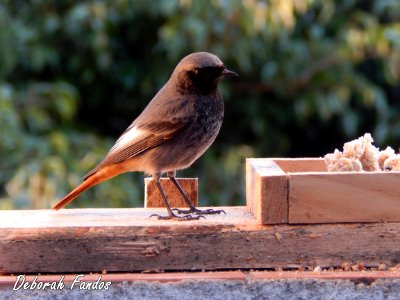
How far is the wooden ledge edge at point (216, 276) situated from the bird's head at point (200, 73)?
130 centimetres

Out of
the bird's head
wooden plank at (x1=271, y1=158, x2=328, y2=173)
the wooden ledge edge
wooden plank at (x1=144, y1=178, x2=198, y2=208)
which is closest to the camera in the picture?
the wooden ledge edge

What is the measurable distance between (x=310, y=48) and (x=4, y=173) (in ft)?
8.75

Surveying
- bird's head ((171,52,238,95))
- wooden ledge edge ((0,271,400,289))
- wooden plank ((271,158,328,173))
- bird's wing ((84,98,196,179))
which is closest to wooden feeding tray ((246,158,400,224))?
wooden ledge edge ((0,271,400,289))

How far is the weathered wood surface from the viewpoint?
3516 mm

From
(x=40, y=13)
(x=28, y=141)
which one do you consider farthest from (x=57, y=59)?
(x=28, y=141)

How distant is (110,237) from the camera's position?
3525 mm

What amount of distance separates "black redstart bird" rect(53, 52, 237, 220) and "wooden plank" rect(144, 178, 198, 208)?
4 centimetres

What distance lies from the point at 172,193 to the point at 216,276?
105cm

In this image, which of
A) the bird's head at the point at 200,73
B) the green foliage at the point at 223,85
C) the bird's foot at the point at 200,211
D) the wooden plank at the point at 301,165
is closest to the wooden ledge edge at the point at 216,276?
the bird's foot at the point at 200,211

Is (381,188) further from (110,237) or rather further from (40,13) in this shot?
(40,13)

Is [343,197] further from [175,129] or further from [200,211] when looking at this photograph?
[175,129]

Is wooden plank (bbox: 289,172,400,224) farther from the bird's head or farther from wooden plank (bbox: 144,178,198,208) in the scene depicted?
the bird's head

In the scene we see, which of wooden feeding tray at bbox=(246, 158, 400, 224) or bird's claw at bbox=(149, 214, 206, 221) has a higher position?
wooden feeding tray at bbox=(246, 158, 400, 224)

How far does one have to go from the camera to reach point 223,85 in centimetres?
802
